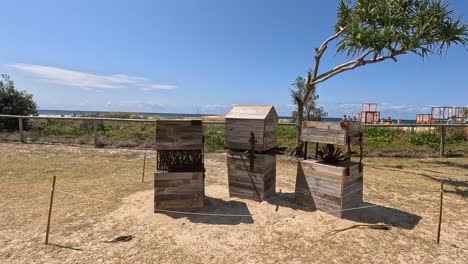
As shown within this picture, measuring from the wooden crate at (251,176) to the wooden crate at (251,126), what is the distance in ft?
0.61

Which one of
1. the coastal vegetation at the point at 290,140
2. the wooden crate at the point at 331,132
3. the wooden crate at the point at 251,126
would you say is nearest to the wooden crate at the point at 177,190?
the wooden crate at the point at 251,126

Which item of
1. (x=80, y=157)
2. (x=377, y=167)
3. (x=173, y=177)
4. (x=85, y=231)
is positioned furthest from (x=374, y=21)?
(x=80, y=157)

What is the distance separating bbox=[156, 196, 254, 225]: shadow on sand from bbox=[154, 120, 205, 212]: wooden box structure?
6.7 inches

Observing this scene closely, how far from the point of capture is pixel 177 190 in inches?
191

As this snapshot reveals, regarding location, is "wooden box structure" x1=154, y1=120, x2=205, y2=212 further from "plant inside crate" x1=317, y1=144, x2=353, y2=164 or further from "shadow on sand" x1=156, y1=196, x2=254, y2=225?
"plant inside crate" x1=317, y1=144, x2=353, y2=164

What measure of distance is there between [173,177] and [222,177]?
289 cm

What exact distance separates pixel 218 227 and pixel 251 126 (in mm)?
1857

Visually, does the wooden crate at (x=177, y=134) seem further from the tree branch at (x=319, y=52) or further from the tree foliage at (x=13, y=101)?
the tree foliage at (x=13, y=101)

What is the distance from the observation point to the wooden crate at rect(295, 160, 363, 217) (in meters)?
4.72

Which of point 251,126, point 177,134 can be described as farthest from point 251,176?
point 177,134

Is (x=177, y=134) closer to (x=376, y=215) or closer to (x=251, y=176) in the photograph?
(x=251, y=176)

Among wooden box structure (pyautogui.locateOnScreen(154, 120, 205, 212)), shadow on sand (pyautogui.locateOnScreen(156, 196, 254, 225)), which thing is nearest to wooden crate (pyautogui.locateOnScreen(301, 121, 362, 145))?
shadow on sand (pyautogui.locateOnScreen(156, 196, 254, 225))

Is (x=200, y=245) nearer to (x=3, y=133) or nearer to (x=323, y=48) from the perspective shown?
(x=323, y=48)

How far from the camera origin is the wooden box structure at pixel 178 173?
190 inches
